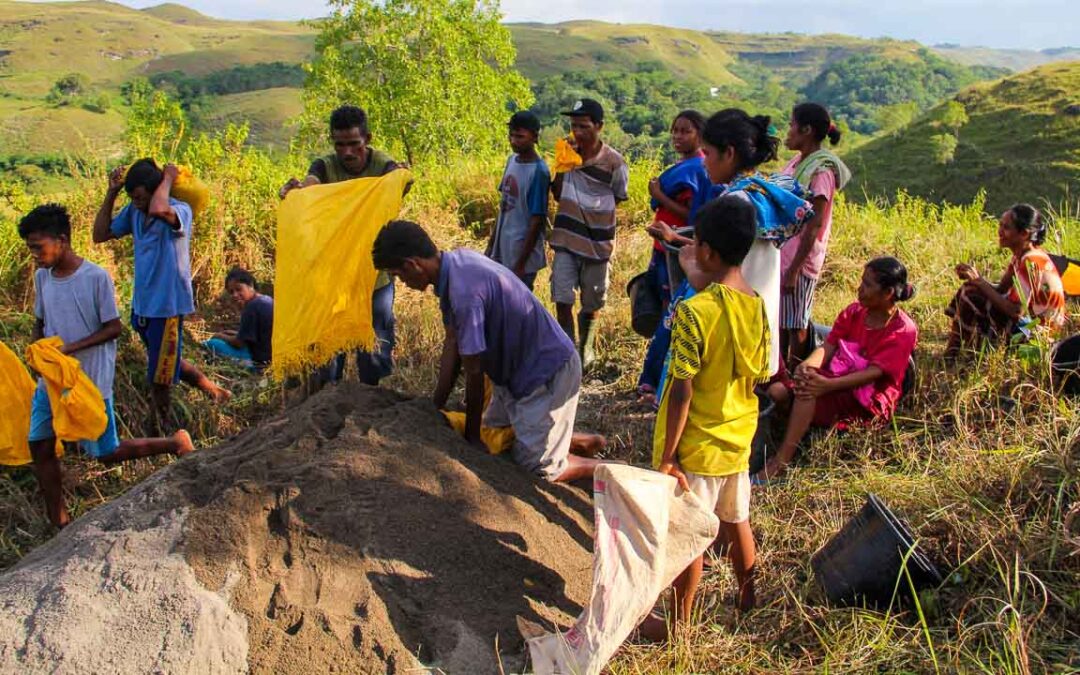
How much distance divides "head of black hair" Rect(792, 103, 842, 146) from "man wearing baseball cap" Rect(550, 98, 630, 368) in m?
1.07

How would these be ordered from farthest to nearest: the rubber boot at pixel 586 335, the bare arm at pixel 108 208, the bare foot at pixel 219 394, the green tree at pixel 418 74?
1. the green tree at pixel 418 74
2. the rubber boot at pixel 586 335
3. the bare foot at pixel 219 394
4. the bare arm at pixel 108 208

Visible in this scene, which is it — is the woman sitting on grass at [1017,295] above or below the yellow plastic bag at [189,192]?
below

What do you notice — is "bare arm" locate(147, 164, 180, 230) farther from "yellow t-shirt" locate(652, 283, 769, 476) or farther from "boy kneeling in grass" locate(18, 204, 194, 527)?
"yellow t-shirt" locate(652, 283, 769, 476)

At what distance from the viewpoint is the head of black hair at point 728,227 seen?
2439mm

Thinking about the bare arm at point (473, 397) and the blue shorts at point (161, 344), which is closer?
the bare arm at point (473, 397)

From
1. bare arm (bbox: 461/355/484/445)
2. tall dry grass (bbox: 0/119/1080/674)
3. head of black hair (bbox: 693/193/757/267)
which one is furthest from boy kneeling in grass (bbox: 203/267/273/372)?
head of black hair (bbox: 693/193/757/267)

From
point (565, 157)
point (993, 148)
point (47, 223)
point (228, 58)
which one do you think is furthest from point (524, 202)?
point (228, 58)

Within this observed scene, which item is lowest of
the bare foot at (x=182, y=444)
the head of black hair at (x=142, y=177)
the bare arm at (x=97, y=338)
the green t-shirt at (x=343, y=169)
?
the bare foot at (x=182, y=444)

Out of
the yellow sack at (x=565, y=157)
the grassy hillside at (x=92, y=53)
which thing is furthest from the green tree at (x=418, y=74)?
the grassy hillside at (x=92, y=53)

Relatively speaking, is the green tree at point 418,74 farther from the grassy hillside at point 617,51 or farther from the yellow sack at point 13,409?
the grassy hillside at point 617,51

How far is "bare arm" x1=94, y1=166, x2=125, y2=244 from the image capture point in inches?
161

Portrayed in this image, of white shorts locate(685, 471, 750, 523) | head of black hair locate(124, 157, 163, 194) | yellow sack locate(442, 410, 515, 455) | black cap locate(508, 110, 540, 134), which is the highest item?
black cap locate(508, 110, 540, 134)

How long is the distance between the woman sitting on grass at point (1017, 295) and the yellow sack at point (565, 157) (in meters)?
2.17

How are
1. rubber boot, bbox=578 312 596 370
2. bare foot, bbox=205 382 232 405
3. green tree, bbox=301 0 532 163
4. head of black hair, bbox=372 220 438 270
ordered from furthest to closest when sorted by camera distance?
green tree, bbox=301 0 532 163, rubber boot, bbox=578 312 596 370, bare foot, bbox=205 382 232 405, head of black hair, bbox=372 220 438 270
